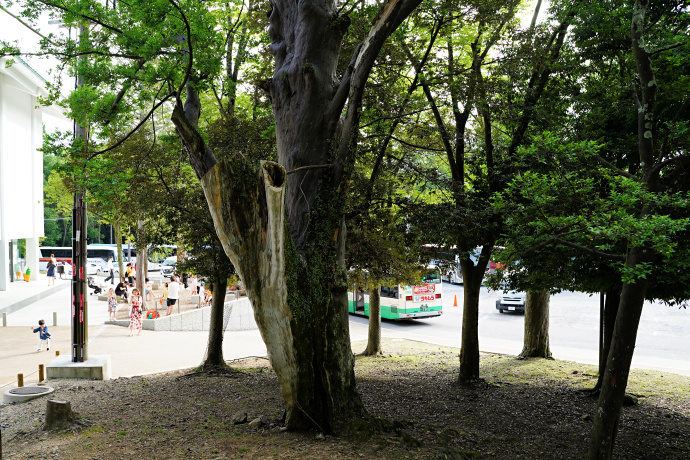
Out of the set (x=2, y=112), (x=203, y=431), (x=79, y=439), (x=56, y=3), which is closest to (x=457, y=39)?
(x=56, y=3)

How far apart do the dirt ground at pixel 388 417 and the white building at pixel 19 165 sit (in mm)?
24277

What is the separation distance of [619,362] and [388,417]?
3.84 metres

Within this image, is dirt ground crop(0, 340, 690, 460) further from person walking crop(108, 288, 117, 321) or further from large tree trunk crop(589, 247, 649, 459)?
person walking crop(108, 288, 117, 321)

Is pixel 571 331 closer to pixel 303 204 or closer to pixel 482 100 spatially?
pixel 482 100

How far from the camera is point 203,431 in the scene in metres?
7.53

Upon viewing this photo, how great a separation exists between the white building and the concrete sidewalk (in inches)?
319

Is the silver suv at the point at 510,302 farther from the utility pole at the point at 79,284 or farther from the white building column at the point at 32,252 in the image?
the white building column at the point at 32,252

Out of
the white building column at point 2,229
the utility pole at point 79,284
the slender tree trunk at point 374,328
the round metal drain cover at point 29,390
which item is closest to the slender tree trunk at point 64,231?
the white building column at point 2,229

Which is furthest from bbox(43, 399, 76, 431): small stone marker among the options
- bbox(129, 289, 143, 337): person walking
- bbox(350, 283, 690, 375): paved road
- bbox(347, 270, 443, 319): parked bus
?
bbox(347, 270, 443, 319): parked bus

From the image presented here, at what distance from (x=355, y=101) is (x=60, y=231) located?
73.3m

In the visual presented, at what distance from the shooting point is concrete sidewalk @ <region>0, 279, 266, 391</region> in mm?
14680

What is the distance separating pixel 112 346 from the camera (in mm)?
17906

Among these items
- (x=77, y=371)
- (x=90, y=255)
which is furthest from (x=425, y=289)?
(x=90, y=255)

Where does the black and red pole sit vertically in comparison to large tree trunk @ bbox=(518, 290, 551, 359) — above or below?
above
